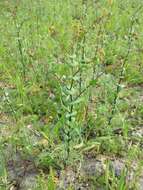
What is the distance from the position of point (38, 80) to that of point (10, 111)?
545mm

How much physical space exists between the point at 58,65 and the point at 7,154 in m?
1.19

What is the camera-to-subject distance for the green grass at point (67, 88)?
2.74 meters

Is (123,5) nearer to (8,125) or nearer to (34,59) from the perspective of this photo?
(34,59)

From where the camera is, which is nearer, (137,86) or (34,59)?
(137,86)

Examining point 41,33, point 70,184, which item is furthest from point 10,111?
point 41,33

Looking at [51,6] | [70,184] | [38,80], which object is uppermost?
[51,6]

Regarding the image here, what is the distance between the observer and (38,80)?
3746 mm

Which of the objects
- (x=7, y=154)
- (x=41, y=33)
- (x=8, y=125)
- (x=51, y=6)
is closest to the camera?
(x=7, y=154)

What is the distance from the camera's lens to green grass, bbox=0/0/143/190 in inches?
108

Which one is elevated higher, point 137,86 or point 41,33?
point 41,33

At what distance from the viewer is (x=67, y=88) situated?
2492 millimetres

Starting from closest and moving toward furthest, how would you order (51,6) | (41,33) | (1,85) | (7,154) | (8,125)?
(7,154), (8,125), (1,85), (41,33), (51,6)

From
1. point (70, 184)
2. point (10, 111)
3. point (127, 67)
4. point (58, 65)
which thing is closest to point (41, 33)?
point (58, 65)

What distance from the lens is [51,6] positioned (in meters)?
5.31
